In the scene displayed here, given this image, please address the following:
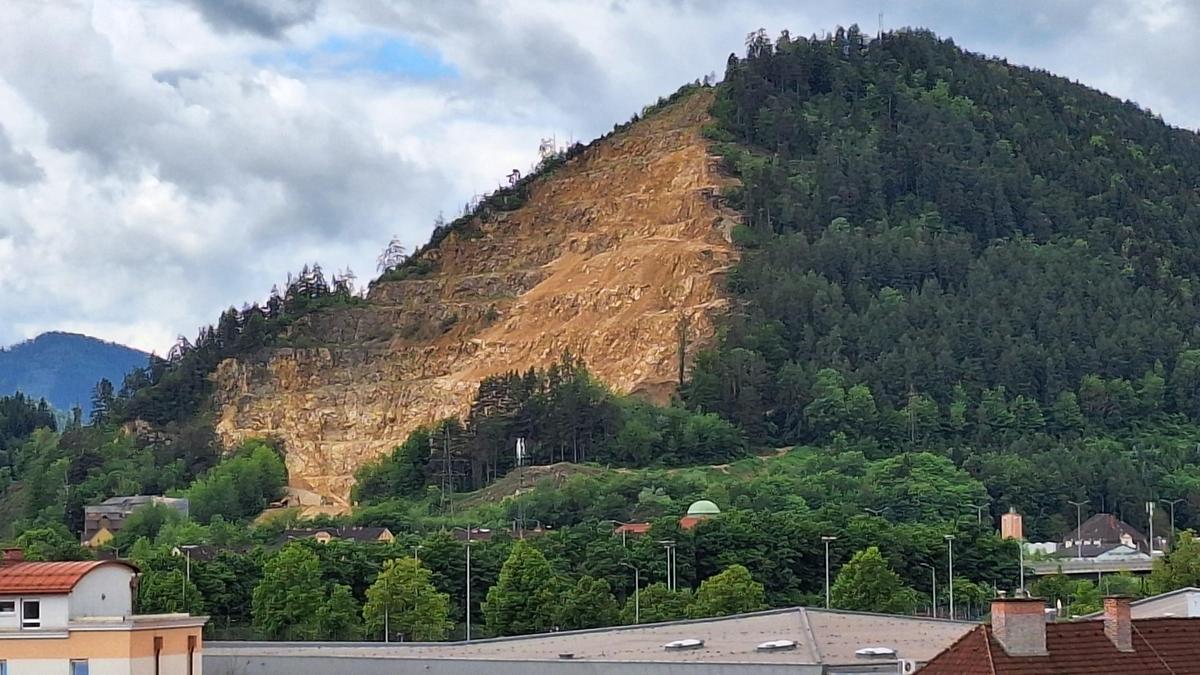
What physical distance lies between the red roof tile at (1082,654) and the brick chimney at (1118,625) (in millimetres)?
129

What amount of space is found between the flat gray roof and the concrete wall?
89cm

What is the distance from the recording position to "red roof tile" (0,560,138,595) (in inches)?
1977

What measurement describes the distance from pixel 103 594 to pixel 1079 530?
124 metres

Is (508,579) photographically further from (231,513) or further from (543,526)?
(231,513)

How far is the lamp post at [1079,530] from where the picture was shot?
157225mm

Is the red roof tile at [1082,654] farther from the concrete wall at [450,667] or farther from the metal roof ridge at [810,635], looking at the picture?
the metal roof ridge at [810,635]

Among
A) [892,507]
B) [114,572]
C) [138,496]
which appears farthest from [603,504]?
A: [114,572]

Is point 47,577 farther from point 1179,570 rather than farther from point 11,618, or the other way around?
point 1179,570

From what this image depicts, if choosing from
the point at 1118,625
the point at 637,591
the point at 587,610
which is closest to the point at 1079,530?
the point at 637,591

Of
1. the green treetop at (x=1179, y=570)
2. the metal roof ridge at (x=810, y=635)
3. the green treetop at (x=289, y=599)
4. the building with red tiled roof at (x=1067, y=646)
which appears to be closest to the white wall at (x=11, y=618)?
the building with red tiled roof at (x=1067, y=646)

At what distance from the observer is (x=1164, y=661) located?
138 ft

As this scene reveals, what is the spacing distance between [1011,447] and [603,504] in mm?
38093

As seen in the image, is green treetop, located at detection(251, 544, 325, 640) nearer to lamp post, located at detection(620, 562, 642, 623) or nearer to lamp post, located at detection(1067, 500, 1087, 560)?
lamp post, located at detection(620, 562, 642, 623)

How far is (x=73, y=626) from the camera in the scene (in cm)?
5006
